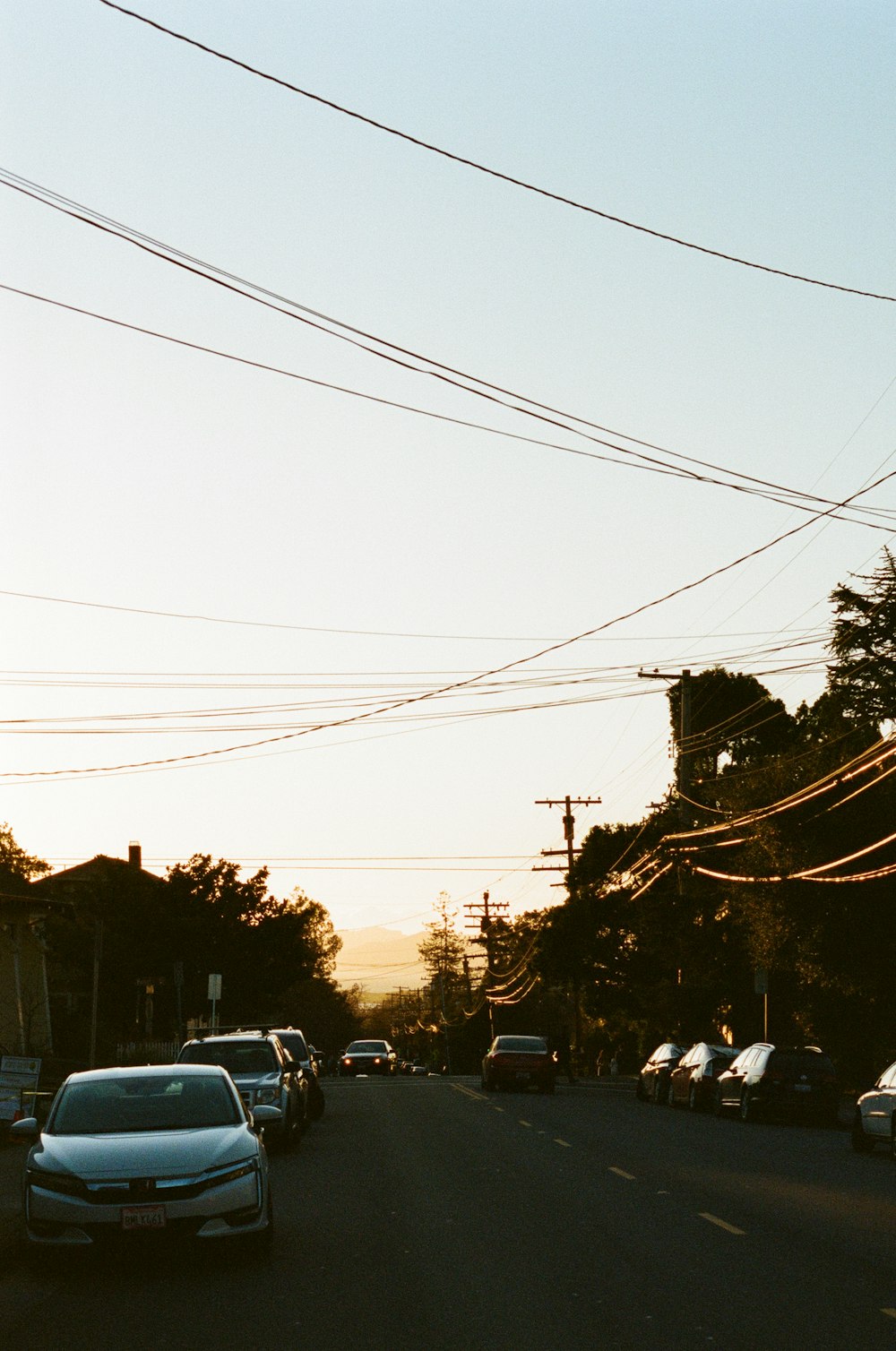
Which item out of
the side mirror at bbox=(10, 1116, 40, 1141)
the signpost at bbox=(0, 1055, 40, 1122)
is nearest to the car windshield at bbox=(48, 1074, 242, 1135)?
the side mirror at bbox=(10, 1116, 40, 1141)

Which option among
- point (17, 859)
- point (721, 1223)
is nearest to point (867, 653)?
point (721, 1223)

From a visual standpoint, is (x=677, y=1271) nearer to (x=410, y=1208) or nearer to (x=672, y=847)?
(x=410, y=1208)

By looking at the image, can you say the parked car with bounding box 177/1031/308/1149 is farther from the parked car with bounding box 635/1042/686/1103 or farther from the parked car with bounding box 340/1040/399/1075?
the parked car with bounding box 340/1040/399/1075

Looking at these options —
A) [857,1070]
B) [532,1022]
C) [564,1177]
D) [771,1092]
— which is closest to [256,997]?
[857,1070]

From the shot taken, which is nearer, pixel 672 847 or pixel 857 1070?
pixel 857 1070

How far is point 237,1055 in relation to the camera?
75.7ft

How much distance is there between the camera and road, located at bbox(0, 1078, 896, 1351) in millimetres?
9141

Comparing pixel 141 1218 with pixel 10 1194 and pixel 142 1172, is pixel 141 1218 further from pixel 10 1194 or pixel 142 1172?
pixel 10 1194

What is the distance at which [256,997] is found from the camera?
5531cm

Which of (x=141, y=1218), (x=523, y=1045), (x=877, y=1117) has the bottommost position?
(x=877, y=1117)

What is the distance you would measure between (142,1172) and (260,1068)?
38.9ft

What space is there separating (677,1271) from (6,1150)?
13309 millimetres

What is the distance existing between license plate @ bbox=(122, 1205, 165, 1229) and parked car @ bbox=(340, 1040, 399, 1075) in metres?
54.7

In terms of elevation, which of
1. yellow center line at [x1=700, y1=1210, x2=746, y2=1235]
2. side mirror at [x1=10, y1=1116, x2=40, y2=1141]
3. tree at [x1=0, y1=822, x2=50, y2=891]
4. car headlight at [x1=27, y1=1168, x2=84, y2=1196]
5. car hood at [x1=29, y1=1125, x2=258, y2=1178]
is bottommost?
yellow center line at [x1=700, y1=1210, x2=746, y2=1235]
